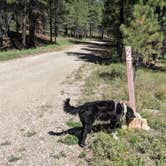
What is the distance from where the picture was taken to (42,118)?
11648 millimetres

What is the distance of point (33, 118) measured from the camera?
11688mm

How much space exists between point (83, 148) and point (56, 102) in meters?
5.29

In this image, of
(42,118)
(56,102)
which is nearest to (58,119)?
(42,118)

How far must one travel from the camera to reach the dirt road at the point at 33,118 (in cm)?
845

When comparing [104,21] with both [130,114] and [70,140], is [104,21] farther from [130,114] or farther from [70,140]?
[70,140]

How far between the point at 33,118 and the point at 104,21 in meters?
32.1

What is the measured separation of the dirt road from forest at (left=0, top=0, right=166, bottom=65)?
4.20 meters

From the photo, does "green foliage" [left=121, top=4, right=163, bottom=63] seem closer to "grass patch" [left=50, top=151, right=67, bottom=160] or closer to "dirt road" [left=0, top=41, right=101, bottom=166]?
"dirt road" [left=0, top=41, right=101, bottom=166]

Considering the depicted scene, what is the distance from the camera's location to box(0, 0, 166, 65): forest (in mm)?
17391

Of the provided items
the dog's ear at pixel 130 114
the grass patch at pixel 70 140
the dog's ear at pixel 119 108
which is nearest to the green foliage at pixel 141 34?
the dog's ear at pixel 130 114

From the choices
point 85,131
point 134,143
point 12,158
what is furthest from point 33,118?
point 134,143

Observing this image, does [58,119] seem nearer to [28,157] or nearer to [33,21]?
[28,157]

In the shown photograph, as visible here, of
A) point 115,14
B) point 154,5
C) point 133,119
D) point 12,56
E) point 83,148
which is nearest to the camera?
point 83,148

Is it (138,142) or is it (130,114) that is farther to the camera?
(130,114)
